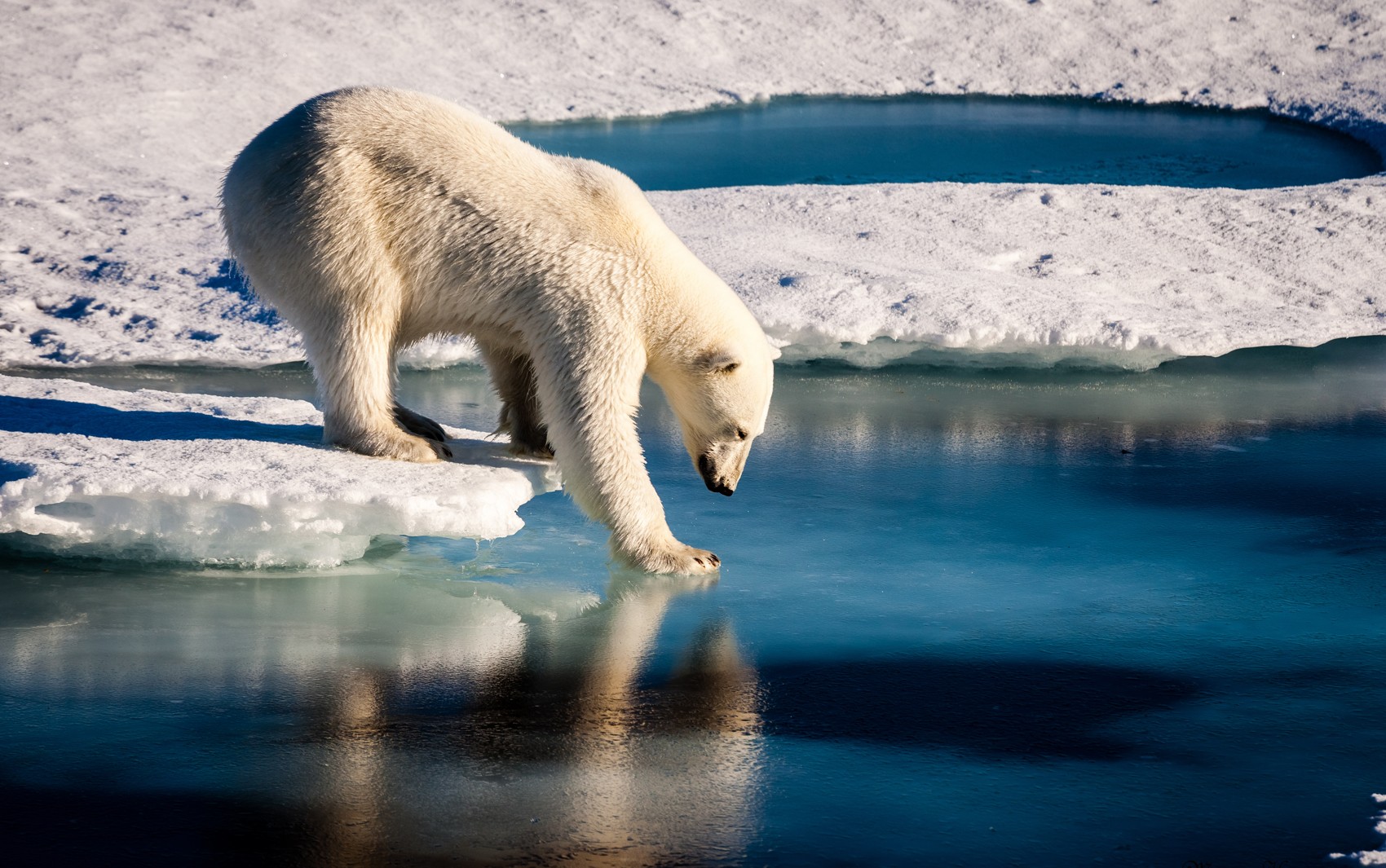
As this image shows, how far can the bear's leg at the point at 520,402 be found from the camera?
4.89 metres

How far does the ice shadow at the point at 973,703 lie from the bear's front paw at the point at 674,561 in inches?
27.0

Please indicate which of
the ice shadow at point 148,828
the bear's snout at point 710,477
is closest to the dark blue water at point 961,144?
the bear's snout at point 710,477

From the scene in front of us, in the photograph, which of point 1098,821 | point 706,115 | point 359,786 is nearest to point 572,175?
point 359,786

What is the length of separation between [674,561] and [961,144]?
902 centimetres

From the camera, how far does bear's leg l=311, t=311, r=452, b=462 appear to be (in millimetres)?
4438

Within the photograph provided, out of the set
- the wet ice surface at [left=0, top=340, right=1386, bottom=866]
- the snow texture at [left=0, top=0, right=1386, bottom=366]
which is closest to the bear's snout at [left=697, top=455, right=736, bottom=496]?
the wet ice surface at [left=0, top=340, right=1386, bottom=866]

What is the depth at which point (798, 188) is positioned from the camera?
9383 mm

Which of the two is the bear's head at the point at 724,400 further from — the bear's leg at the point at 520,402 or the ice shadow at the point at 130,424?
the ice shadow at the point at 130,424

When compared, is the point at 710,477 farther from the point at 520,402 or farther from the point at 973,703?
the point at 973,703

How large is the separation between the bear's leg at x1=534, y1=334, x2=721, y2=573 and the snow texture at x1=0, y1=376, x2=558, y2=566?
25 cm

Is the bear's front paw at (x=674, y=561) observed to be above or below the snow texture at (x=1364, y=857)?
above

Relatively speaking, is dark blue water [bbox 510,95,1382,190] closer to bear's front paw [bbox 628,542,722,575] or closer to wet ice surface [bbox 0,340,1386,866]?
wet ice surface [bbox 0,340,1386,866]

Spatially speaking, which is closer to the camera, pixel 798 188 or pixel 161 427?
pixel 161 427

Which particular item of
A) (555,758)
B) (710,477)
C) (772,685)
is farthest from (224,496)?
(772,685)
